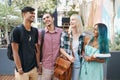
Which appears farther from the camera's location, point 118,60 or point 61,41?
point 118,60

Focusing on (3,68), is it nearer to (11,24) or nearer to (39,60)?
(11,24)

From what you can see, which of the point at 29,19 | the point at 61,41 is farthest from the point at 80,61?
the point at 29,19

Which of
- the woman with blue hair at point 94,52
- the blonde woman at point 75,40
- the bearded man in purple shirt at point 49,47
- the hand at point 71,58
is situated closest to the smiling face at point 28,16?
the bearded man in purple shirt at point 49,47

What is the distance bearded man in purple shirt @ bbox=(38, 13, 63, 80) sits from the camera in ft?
15.5

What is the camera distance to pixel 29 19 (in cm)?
429

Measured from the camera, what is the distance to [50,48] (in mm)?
4711

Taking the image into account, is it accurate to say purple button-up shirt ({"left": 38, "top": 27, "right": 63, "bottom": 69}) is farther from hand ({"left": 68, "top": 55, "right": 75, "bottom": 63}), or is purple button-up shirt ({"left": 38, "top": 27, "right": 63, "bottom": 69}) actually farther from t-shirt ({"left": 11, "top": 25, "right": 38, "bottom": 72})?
t-shirt ({"left": 11, "top": 25, "right": 38, "bottom": 72})

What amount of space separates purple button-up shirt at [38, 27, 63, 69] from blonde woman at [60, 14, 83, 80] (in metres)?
0.09

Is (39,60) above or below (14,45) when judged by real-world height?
below

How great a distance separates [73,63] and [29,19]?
105cm

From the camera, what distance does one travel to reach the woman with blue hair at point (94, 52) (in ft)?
15.1

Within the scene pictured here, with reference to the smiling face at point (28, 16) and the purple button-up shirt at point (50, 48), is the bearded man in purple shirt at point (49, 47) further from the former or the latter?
the smiling face at point (28, 16)

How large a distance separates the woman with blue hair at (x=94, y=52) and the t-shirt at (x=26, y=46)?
0.86 m

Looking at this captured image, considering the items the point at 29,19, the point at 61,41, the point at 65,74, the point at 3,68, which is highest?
the point at 29,19
